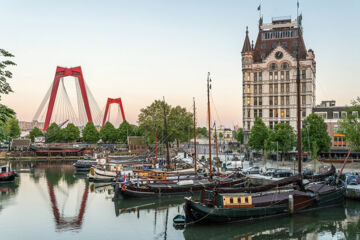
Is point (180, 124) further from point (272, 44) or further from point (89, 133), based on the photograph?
point (89, 133)

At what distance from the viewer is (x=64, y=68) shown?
115 meters

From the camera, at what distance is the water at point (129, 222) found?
90.3 ft

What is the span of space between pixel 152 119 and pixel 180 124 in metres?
9.22

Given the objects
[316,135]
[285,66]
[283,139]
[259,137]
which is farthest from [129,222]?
[285,66]

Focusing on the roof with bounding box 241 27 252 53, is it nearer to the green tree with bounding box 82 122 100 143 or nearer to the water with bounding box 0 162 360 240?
the water with bounding box 0 162 360 240

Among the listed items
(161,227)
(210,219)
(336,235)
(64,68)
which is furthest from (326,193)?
(64,68)

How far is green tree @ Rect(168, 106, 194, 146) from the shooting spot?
94812 mm

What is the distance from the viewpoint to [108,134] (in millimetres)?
120000

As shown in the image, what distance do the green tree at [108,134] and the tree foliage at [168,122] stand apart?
22614mm

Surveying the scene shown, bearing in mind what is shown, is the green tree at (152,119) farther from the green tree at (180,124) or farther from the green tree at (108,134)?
the green tree at (108,134)

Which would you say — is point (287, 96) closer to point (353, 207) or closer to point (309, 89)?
point (309, 89)

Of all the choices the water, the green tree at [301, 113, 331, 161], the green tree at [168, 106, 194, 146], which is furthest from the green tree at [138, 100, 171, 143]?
the water

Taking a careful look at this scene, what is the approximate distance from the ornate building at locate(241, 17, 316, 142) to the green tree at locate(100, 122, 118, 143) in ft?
185

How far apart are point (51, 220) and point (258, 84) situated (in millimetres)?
61231
